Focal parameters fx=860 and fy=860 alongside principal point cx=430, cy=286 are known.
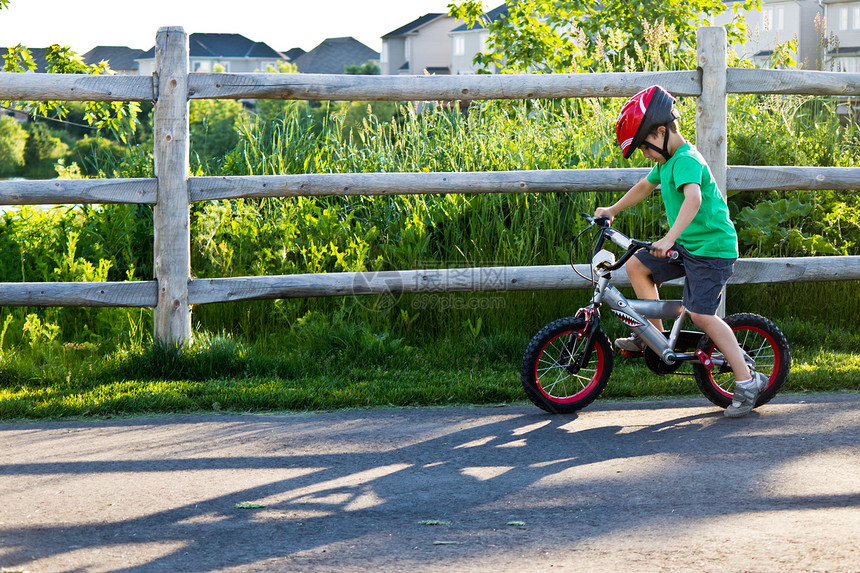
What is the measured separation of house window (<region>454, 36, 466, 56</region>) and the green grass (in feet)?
205

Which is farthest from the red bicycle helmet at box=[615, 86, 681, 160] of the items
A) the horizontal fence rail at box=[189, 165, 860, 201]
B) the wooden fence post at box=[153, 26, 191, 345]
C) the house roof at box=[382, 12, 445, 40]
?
the house roof at box=[382, 12, 445, 40]

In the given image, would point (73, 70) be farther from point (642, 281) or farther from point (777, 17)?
point (777, 17)

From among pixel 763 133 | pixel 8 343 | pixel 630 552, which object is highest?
pixel 763 133

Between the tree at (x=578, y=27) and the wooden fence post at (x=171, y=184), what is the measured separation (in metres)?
5.57

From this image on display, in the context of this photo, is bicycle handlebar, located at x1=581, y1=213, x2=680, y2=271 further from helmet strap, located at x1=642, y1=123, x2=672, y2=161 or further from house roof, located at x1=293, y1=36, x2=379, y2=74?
house roof, located at x1=293, y1=36, x2=379, y2=74

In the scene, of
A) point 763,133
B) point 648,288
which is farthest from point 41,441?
point 763,133

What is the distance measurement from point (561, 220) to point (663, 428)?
2567 mm

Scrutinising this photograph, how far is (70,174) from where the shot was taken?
7016 millimetres

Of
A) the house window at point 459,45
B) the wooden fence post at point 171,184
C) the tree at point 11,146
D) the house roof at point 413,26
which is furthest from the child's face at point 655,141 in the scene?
the house roof at point 413,26

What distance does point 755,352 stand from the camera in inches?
187

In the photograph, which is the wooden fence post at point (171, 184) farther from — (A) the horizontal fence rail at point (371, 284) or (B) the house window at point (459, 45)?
(B) the house window at point (459, 45)

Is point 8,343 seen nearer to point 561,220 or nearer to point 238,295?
point 238,295

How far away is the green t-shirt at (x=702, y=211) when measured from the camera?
4312mm

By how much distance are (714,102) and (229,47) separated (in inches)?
3449
